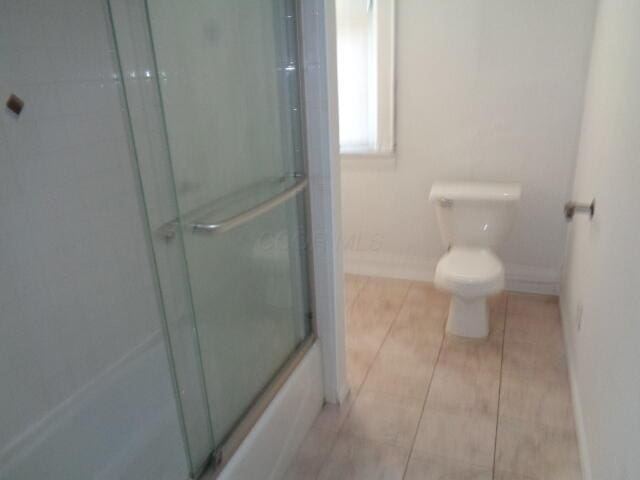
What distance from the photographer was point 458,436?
1.68 meters

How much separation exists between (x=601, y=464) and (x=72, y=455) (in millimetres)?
1589

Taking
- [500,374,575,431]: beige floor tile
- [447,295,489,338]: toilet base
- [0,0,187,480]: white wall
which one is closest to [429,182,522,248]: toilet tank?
[447,295,489,338]: toilet base

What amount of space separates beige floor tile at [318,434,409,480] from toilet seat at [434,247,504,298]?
2.69ft

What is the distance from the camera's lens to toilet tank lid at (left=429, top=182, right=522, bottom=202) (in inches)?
91.4

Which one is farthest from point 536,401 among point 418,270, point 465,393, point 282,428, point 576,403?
point 418,270

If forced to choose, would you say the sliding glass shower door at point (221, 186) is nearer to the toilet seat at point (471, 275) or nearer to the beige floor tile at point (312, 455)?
the beige floor tile at point (312, 455)

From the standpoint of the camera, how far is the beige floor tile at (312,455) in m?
1.55

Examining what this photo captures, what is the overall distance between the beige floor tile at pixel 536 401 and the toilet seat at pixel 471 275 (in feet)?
1.31

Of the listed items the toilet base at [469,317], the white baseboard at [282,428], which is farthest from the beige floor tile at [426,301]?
the white baseboard at [282,428]

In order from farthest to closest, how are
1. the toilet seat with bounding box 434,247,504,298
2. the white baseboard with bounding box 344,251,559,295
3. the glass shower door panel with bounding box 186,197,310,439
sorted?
1. the white baseboard with bounding box 344,251,559,295
2. the toilet seat with bounding box 434,247,504,298
3. the glass shower door panel with bounding box 186,197,310,439

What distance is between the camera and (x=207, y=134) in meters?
1.21

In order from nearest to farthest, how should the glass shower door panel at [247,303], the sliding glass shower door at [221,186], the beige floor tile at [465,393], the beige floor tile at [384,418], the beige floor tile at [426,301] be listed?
1. the sliding glass shower door at [221,186]
2. the glass shower door panel at [247,303]
3. the beige floor tile at [384,418]
4. the beige floor tile at [465,393]
5. the beige floor tile at [426,301]

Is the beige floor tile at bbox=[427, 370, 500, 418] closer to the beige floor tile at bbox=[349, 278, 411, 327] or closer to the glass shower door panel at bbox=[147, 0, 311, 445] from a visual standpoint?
the beige floor tile at bbox=[349, 278, 411, 327]

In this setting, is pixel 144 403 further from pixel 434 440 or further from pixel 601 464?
pixel 601 464
